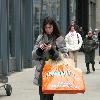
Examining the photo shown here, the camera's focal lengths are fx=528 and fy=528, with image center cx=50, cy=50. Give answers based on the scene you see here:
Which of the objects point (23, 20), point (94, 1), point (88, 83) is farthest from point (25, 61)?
point (94, 1)

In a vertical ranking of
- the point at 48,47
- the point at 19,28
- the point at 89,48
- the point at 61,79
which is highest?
the point at 48,47

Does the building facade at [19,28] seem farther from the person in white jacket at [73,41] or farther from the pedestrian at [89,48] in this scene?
the pedestrian at [89,48]

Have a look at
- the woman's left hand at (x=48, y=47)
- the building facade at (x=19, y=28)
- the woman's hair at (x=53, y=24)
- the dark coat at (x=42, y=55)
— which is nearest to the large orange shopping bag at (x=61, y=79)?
the dark coat at (x=42, y=55)

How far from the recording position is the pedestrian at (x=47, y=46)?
318 inches

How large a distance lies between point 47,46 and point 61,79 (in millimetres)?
545

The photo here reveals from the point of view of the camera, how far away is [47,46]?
8039 mm

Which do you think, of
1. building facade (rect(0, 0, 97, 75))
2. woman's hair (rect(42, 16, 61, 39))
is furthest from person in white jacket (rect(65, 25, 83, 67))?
woman's hair (rect(42, 16, 61, 39))

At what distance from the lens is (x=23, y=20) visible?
1992 centimetres

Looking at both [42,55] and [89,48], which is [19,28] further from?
[42,55]

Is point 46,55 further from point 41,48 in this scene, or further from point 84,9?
point 84,9

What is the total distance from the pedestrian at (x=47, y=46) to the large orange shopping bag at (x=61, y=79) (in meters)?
0.13

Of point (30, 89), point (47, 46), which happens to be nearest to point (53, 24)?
point (47, 46)

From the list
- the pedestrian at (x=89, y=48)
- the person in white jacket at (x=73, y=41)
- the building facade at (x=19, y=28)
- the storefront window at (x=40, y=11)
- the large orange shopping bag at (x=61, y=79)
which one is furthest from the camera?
the storefront window at (x=40, y=11)

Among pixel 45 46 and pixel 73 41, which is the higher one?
pixel 45 46
